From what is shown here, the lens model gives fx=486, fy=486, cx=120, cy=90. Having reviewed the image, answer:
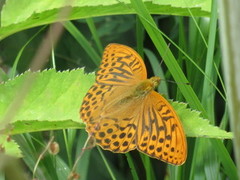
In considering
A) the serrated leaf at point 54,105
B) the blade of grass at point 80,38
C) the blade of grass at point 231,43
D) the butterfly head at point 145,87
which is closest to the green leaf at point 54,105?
the serrated leaf at point 54,105

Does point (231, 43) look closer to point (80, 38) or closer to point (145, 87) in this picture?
Answer: point (145, 87)

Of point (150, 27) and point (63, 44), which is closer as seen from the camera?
point (150, 27)

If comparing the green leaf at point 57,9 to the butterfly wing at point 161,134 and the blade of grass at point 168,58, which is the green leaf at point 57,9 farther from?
the butterfly wing at point 161,134

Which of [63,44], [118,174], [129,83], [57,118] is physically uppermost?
[63,44]

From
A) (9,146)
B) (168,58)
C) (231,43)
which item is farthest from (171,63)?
(231,43)

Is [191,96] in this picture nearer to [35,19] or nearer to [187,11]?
[187,11]

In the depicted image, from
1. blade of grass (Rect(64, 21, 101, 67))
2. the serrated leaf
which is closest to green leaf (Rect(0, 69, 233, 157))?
the serrated leaf

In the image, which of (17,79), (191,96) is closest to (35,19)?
(17,79)
